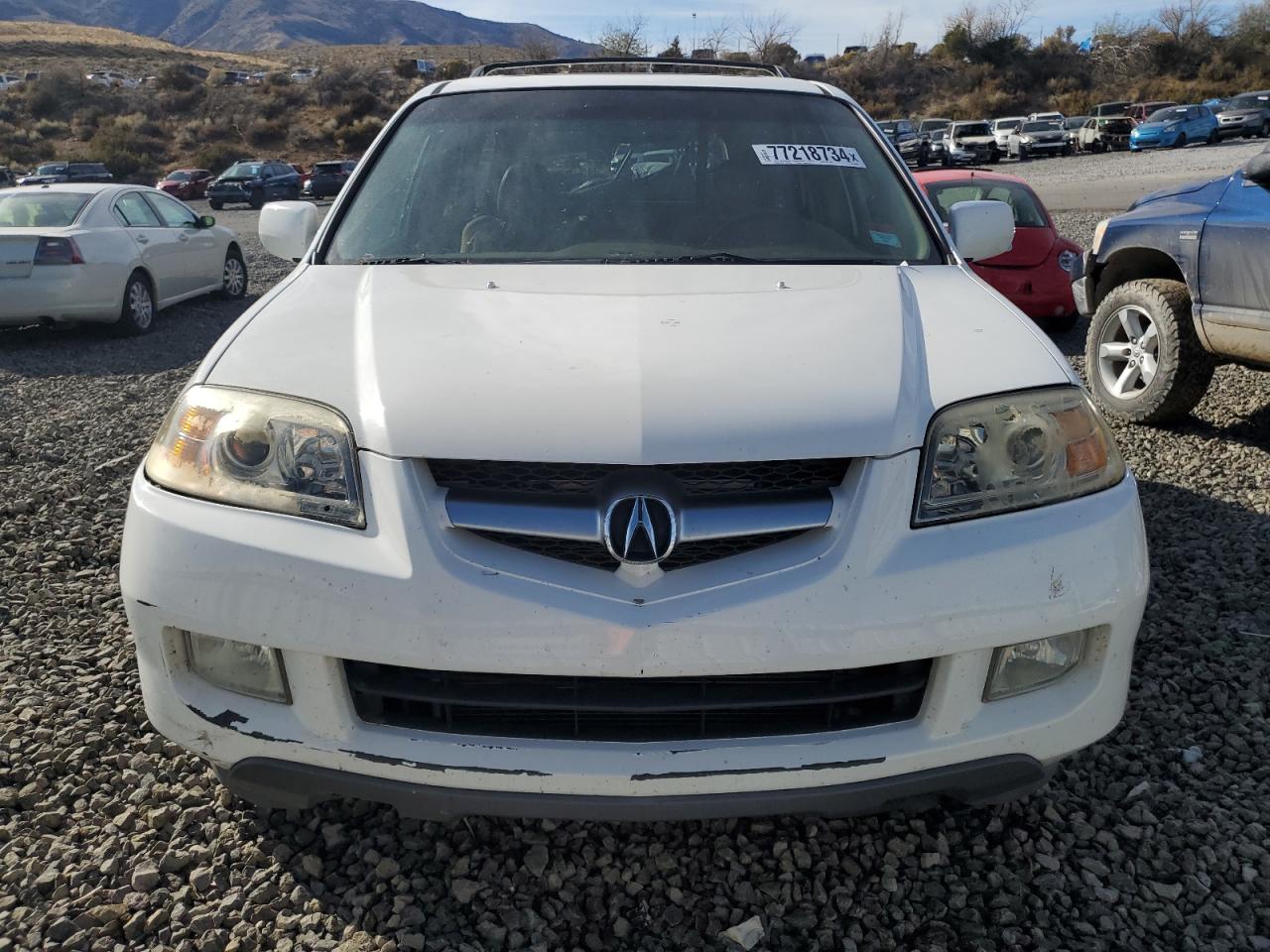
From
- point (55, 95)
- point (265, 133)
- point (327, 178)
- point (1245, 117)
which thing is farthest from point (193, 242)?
point (55, 95)

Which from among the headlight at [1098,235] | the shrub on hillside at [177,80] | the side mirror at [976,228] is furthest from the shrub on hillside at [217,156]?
the side mirror at [976,228]

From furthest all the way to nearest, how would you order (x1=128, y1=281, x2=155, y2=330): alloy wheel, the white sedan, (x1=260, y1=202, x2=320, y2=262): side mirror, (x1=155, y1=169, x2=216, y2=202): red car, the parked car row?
the parked car row, (x1=155, y1=169, x2=216, y2=202): red car, (x1=128, y1=281, x2=155, y2=330): alloy wheel, the white sedan, (x1=260, y1=202, x2=320, y2=262): side mirror

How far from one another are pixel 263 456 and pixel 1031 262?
8.12m

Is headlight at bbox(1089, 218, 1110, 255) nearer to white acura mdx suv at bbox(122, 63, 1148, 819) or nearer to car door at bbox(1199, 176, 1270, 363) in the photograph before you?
car door at bbox(1199, 176, 1270, 363)

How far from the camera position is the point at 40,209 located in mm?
9344

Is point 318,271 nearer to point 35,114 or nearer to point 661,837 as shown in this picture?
point 661,837

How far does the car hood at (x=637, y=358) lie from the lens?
1887 millimetres

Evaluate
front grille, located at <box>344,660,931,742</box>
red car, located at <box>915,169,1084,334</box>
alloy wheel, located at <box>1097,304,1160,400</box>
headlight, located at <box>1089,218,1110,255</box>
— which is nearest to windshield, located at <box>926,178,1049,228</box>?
Result: red car, located at <box>915,169,1084,334</box>

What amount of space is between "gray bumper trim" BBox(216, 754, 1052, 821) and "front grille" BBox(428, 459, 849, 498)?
0.55 meters

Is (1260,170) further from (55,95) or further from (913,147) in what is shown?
(55,95)

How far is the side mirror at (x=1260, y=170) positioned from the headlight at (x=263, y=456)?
174 inches

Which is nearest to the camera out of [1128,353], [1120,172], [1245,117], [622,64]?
[622,64]

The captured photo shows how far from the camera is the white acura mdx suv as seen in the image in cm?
180

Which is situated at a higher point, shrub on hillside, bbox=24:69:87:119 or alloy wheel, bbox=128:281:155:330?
alloy wheel, bbox=128:281:155:330
